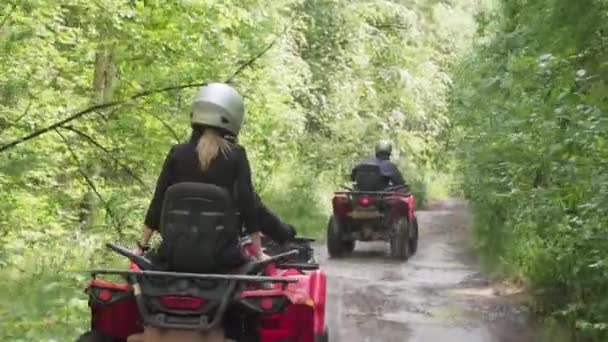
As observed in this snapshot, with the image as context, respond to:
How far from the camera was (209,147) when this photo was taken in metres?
5.11

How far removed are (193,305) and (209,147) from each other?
90cm

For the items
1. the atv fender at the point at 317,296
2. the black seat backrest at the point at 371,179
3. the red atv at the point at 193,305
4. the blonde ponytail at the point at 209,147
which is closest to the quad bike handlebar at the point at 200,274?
the red atv at the point at 193,305

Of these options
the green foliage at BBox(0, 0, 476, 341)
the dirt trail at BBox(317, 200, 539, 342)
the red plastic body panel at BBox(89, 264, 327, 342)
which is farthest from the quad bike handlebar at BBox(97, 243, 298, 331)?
the dirt trail at BBox(317, 200, 539, 342)

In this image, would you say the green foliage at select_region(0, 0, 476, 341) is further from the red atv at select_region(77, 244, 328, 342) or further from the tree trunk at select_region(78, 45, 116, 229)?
the red atv at select_region(77, 244, 328, 342)

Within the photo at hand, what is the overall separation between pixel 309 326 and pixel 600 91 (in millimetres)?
3099

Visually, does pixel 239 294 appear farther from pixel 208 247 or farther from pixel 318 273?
pixel 318 273

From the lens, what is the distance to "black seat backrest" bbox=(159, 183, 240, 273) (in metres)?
5.01

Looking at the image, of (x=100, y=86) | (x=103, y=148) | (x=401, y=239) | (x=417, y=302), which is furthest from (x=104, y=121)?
(x=401, y=239)

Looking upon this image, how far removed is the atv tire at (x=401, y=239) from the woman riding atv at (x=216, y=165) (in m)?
9.39

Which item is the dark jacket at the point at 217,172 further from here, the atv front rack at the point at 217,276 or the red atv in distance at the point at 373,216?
the red atv in distance at the point at 373,216

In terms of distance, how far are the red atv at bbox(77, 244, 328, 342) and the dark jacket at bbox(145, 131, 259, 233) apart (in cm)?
39

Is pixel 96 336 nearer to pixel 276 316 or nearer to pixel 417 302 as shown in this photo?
pixel 276 316

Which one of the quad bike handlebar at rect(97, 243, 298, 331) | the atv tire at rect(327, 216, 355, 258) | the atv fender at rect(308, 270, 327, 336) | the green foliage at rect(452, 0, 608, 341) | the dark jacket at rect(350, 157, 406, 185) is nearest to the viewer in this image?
the quad bike handlebar at rect(97, 243, 298, 331)

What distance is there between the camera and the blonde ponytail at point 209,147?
5.11 metres
